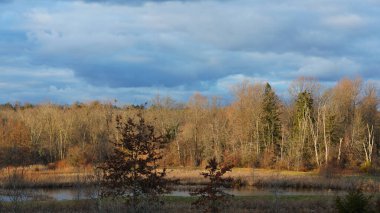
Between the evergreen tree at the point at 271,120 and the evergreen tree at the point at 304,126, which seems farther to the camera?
the evergreen tree at the point at 271,120

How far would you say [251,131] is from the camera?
73.2 meters

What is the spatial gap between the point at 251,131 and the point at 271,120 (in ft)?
12.0

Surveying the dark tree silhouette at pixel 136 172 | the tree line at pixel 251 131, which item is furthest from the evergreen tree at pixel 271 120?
the dark tree silhouette at pixel 136 172

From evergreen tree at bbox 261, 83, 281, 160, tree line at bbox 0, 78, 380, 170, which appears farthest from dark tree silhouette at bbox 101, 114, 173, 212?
evergreen tree at bbox 261, 83, 281, 160

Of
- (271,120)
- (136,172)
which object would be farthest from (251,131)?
(136,172)

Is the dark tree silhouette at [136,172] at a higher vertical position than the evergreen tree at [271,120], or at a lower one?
lower

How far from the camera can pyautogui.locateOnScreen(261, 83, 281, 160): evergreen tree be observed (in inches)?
2785

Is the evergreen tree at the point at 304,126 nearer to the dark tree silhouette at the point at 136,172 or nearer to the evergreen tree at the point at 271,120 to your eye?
the evergreen tree at the point at 271,120

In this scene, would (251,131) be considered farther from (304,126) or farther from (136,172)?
(136,172)

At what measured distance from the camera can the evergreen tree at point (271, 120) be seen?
232ft

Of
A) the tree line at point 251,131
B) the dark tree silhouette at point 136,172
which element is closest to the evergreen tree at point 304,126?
the tree line at point 251,131

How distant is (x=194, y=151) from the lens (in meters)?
74.3

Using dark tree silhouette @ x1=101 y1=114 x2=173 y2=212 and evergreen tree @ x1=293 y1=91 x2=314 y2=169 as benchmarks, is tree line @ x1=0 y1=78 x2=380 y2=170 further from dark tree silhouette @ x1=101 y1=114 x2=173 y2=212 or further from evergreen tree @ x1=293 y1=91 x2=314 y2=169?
dark tree silhouette @ x1=101 y1=114 x2=173 y2=212

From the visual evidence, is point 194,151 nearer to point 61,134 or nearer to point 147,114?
point 147,114
